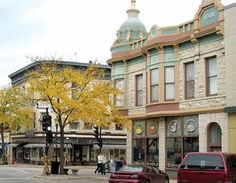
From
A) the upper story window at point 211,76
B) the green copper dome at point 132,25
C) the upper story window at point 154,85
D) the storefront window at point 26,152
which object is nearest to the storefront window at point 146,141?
the upper story window at point 154,85

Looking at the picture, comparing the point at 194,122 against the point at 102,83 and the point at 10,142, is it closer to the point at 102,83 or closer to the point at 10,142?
the point at 102,83

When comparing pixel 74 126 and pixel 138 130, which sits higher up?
pixel 74 126

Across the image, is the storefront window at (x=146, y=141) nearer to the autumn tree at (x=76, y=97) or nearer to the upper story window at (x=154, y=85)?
the autumn tree at (x=76, y=97)

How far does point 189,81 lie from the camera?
3212cm

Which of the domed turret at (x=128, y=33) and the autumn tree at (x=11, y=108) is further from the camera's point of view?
the autumn tree at (x=11, y=108)

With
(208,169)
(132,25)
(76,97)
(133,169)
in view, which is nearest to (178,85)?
(76,97)

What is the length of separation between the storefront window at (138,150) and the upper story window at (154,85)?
3.79m

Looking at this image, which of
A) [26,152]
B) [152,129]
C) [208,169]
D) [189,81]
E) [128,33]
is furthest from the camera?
[26,152]

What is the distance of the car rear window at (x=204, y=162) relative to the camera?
17641mm

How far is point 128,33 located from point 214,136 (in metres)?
12.8

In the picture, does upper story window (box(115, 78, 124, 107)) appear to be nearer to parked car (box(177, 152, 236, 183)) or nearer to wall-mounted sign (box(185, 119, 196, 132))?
wall-mounted sign (box(185, 119, 196, 132))

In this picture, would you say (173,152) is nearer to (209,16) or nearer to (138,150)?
(138,150)

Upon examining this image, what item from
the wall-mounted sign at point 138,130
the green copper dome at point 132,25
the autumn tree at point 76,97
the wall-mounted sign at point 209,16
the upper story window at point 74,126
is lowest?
the wall-mounted sign at point 138,130

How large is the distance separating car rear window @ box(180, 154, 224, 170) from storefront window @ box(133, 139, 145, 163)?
18153mm
